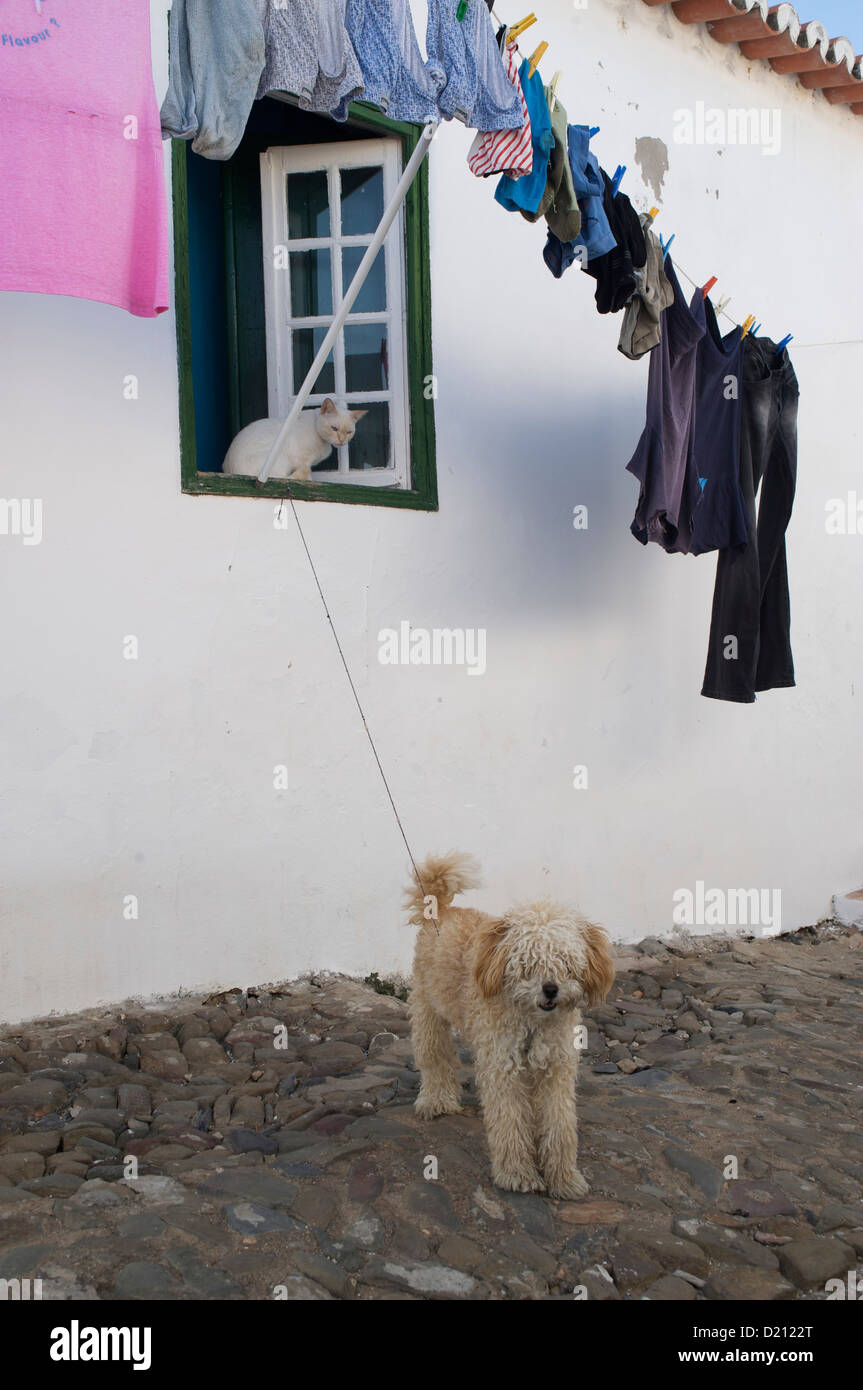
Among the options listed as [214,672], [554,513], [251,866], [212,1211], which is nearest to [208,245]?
[554,513]

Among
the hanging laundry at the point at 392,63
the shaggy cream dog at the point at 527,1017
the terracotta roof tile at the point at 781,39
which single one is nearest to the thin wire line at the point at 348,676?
the shaggy cream dog at the point at 527,1017

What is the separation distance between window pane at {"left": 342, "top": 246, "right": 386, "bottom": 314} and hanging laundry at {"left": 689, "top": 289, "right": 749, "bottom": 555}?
1.63m

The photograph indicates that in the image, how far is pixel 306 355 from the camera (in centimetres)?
582

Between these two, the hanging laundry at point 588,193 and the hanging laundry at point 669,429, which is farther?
the hanging laundry at point 669,429

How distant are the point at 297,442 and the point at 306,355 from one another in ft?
2.77

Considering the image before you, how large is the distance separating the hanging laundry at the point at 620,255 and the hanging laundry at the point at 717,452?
3.04ft

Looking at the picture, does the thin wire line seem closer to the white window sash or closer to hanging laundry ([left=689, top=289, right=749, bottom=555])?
the white window sash

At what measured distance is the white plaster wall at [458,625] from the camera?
4395 millimetres

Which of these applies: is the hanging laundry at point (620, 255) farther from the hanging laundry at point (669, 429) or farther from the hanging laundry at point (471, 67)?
the hanging laundry at point (471, 67)

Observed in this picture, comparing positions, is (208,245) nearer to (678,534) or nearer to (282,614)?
(282,614)

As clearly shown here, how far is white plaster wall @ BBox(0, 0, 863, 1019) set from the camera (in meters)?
4.39

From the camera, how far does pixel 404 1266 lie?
114 inches

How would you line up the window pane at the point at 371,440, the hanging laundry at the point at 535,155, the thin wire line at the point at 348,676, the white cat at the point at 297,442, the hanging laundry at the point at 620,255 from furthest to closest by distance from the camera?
the window pane at the point at 371,440
the white cat at the point at 297,442
the thin wire line at the point at 348,676
the hanging laundry at the point at 620,255
the hanging laundry at the point at 535,155

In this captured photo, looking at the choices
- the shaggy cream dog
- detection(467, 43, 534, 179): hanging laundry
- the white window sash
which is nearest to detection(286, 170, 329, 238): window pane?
the white window sash
